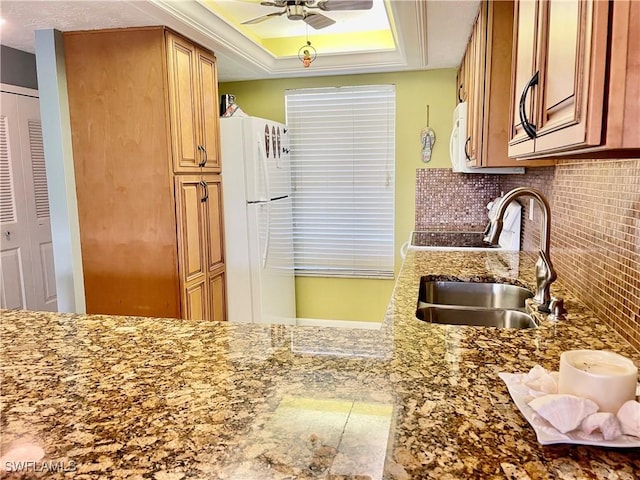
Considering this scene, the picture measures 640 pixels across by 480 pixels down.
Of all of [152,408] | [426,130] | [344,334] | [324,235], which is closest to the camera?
[152,408]

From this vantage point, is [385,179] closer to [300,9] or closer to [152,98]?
[300,9]

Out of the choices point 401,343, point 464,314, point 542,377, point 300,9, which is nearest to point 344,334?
point 401,343

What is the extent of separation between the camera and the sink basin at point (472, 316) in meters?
1.73

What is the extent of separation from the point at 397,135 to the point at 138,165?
215 cm

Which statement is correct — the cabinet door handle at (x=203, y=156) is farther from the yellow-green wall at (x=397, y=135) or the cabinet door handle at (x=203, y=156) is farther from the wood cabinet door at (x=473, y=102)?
the wood cabinet door at (x=473, y=102)

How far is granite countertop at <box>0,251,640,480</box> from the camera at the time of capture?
0.68 metres

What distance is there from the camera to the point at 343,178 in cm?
404

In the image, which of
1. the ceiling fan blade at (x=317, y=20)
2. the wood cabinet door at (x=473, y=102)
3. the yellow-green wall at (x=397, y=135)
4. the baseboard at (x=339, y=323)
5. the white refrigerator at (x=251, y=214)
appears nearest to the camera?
the wood cabinet door at (x=473, y=102)

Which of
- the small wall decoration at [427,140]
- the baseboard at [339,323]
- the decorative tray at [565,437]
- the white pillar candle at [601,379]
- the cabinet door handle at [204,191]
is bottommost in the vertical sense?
the baseboard at [339,323]

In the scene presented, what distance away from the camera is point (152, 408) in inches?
33.3

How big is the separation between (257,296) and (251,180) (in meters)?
0.87
